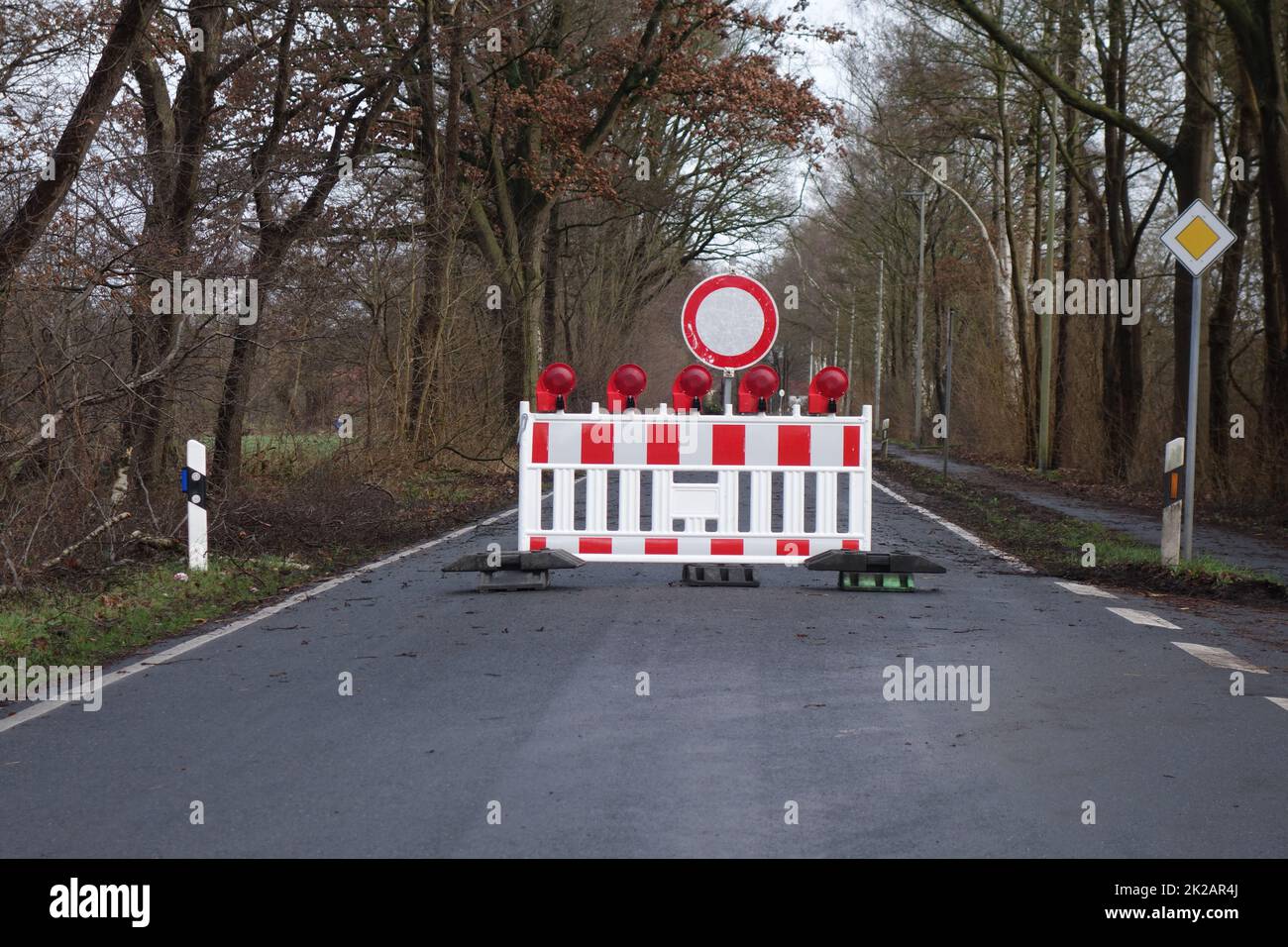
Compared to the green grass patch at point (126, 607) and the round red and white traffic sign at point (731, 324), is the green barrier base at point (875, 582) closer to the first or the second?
the round red and white traffic sign at point (731, 324)

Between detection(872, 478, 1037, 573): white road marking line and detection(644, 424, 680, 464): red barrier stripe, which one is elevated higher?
detection(644, 424, 680, 464): red barrier stripe

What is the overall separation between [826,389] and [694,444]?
1076 mm

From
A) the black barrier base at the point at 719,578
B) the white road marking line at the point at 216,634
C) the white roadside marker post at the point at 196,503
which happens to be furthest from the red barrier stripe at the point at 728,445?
the white roadside marker post at the point at 196,503

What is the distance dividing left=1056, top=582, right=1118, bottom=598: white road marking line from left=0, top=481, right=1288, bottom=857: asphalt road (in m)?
1.38

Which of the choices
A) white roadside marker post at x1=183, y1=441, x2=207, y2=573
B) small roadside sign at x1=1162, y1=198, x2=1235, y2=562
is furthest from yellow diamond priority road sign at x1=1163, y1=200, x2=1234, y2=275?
white roadside marker post at x1=183, y1=441, x2=207, y2=573

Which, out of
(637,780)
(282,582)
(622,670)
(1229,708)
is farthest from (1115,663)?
(282,582)

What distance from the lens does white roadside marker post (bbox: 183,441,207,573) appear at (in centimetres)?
1188

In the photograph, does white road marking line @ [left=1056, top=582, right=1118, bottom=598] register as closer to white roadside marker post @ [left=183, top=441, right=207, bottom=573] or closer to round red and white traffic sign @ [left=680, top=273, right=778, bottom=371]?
round red and white traffic sign @ [left=680, top=273, right=778, bottom=371]

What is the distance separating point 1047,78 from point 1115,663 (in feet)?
46.9

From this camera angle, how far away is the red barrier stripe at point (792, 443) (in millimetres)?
10930

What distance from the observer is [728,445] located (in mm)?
10914

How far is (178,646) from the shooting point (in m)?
8.62

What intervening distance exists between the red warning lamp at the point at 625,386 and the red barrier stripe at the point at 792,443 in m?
1.13

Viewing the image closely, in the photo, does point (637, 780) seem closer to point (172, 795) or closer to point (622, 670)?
point (172, 795)
